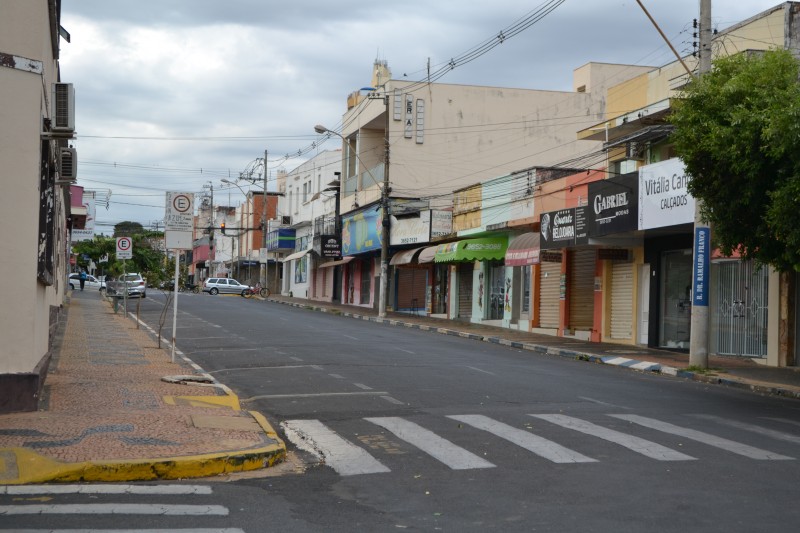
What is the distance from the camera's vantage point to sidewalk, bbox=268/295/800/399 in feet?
61.6

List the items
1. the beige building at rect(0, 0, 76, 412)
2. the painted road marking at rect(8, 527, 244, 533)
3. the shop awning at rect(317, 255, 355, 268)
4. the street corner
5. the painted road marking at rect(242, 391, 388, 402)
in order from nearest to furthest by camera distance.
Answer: the painted road marking at rect(8, 527, 244, 533) < the street corner < the beige building at rect(0, 0, 76, 412) < the painted road marking at rect(242, 391, 388, 402) < the shop awning at rect(317, 255, 355, 268)

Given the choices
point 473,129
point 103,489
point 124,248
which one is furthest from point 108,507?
point 473,129

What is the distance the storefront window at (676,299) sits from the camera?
86.9ft

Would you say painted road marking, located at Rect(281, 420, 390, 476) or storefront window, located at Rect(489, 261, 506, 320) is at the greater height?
storefront window, located at Rect(489, 261, 506, 320)

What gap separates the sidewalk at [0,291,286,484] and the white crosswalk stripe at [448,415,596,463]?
2.63 m

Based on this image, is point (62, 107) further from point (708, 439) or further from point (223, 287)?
point (223, 287)

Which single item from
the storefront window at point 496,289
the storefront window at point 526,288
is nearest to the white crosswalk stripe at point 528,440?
the storefront window at point 526,288

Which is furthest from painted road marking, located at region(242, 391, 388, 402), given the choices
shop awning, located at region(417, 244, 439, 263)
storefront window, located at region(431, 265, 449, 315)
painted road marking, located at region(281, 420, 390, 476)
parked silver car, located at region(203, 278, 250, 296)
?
parked silver car, located at region(203, 278, 250, 296)

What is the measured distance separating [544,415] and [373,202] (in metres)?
40.3

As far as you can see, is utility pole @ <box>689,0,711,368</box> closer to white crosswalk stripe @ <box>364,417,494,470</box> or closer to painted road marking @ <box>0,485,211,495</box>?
white crosswalk stripe @ <box>364,417,494,470</box>

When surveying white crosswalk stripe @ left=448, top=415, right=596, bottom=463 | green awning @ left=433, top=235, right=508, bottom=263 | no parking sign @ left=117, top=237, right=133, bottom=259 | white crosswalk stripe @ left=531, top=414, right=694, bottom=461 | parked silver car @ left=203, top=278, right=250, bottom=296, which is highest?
green awning @ left=433, top=235, right=508, bottom=263

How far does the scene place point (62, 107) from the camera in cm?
1208

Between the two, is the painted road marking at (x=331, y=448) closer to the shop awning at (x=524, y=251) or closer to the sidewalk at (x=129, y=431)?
the sidewalk at (x=129, y=431)

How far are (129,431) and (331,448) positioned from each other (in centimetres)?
225
